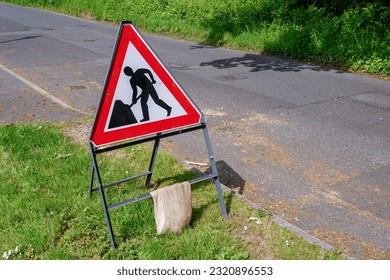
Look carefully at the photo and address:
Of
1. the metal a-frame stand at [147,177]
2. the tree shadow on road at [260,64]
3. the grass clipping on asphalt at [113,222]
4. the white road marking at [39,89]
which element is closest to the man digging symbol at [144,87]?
the metal a-frame stand at [147,177]

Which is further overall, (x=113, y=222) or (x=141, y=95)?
(x=113, y=222)

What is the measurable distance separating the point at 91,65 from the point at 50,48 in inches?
158

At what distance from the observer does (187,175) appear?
5.33 metres

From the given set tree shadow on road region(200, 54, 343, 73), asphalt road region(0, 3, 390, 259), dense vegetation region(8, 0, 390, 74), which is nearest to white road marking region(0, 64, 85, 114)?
asphalt road region(0, 3, 390, 259)

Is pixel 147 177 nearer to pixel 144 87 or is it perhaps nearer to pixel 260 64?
pixel 144 87

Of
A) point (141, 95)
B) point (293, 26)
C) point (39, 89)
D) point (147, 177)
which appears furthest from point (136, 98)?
point (293, 26)

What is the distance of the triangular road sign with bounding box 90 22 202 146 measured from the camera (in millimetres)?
3672

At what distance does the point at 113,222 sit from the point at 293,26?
12261 millimetres

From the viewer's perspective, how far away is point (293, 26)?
14.8 metres

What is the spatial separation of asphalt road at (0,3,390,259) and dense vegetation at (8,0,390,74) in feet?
2.60

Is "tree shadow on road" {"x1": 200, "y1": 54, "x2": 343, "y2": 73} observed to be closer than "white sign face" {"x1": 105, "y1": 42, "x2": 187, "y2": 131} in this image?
No

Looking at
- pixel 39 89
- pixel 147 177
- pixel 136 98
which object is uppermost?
pixel 136 98

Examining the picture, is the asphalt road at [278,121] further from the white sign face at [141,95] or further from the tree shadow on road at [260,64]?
the white sign face at [141,95]

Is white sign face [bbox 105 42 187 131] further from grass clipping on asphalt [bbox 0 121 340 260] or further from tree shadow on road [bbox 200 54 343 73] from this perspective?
tree shadow on road [bbox 200 54 343 73]
